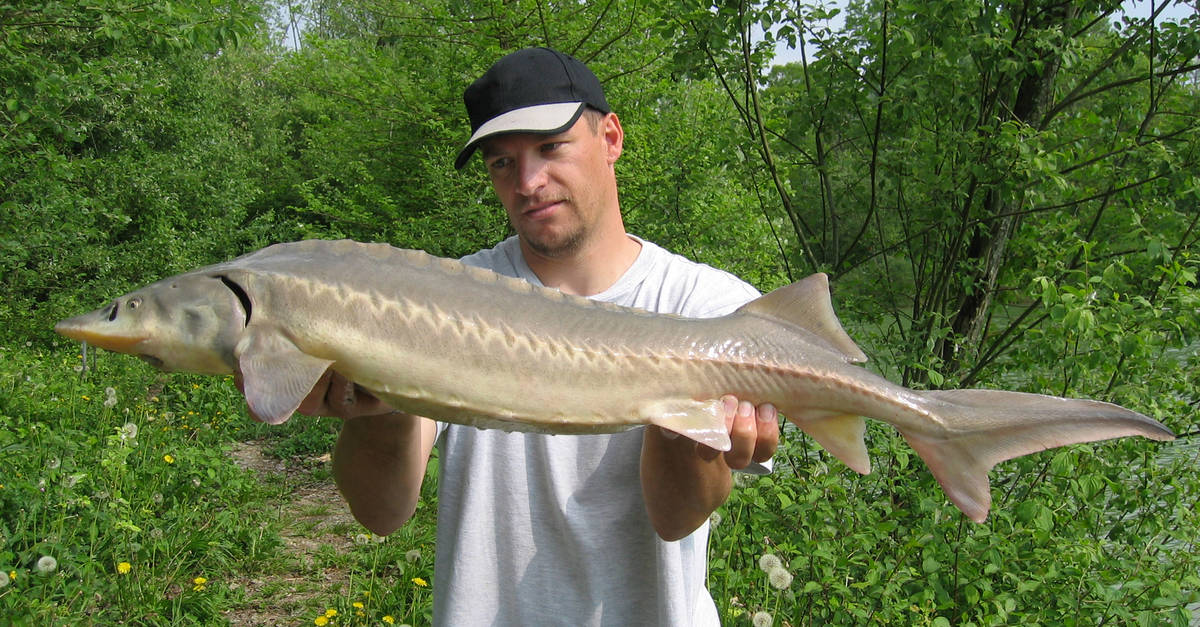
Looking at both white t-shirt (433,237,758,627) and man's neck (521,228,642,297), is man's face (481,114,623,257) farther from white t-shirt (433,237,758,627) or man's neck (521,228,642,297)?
white t-shirt (433,237,758,627)

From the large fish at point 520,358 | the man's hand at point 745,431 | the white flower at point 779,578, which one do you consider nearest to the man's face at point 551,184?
the large fish at point 520,358

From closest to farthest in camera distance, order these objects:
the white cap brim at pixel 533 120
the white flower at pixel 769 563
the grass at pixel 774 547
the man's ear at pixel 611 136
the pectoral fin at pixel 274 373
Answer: the pectoral fin at pixel 274 373 → the white cap brim at pixel 533 120 → the man's ear at pixel 611 136 → the white flower at pixel 769 563 → the grass at pixel 774 547

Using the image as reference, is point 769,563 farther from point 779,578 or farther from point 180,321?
point 180,321

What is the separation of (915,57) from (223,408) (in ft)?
18.6

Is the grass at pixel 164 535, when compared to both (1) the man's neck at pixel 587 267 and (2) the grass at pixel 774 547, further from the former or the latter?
(1) the man's neck at pixel 587 267

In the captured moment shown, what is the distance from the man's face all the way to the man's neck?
33 millimetres

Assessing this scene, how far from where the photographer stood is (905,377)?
4129 millimetres

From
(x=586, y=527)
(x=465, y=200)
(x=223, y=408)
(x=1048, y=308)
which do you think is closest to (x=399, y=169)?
(x=465, y=200)

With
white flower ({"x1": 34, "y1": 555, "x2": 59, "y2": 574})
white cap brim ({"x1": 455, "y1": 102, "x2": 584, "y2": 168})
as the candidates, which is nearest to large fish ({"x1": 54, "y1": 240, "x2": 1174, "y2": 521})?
white cap brim ({"x1": 455, "y1": 102, "x2": 584, "y2": 168})

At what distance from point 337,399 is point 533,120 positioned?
0.83m

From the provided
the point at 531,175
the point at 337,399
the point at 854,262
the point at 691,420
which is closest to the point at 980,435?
the point at 691,420

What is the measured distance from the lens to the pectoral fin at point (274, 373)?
1.45 metres

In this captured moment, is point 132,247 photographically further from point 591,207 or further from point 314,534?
point 591,207

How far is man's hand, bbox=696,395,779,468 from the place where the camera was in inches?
69.9
